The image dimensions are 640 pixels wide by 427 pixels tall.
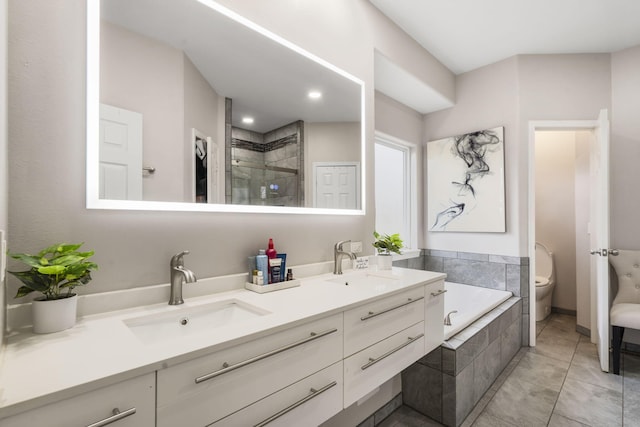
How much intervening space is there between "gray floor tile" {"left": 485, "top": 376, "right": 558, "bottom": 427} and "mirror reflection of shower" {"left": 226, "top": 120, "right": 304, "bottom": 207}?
1784 millimetres

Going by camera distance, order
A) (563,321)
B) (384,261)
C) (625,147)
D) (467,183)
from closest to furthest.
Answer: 1. (384,261)
2. (625,147)
3. (467,183)
4. (563,321)

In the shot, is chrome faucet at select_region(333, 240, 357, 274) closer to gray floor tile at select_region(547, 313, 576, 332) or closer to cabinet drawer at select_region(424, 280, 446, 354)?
cabinet drawer at select_region(424, 280, 446, 354)

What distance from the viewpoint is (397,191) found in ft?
11.3

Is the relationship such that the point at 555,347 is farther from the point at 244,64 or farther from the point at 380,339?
the point at 244,64

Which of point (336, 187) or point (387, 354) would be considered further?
point (336, 187)

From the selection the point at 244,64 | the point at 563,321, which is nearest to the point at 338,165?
the point at 244,64

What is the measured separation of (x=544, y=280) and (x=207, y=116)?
13.1 ft

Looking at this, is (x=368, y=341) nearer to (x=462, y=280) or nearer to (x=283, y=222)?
(x=283, y=222)

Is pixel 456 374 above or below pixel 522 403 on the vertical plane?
above

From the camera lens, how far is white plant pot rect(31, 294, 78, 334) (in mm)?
803

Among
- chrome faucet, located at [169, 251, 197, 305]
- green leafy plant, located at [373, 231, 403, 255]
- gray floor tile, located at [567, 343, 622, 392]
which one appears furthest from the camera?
gray floor tile, located at [567, 343, 622, 392]

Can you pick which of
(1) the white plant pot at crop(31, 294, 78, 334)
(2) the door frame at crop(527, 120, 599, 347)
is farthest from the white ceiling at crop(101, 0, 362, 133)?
(2) the door frame at crop(527, 120, 599, 347)

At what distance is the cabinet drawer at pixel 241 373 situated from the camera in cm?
69

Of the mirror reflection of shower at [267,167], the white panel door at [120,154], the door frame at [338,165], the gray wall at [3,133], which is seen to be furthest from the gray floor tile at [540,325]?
the gray wall at [3,133]
